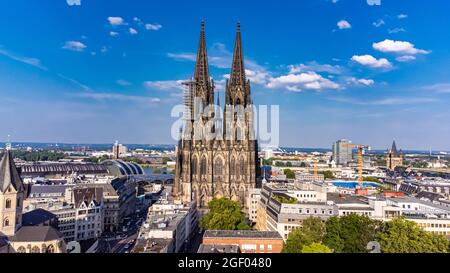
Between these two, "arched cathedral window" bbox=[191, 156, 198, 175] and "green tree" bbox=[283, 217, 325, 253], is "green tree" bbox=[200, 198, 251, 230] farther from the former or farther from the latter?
"arched cathedral window" bbox=[191, 156, 198, 175]

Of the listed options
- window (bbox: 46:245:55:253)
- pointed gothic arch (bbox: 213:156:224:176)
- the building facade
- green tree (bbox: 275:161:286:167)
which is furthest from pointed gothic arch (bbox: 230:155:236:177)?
green tree (bbox: 275:161:286:167)

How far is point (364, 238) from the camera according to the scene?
2955cm

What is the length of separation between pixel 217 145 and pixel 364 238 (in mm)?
39109

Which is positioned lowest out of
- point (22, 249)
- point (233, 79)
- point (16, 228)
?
point (22, 249)

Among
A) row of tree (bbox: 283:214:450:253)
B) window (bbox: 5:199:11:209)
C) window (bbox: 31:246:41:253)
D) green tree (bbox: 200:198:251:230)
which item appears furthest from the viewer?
green tree (bbox: 200:198:251:230)

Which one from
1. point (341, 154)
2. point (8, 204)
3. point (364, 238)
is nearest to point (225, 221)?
point (364, 238)

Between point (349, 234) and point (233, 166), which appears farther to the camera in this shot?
point (233, 166)

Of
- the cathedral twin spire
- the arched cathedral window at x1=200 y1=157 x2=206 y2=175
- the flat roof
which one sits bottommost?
the flat roof

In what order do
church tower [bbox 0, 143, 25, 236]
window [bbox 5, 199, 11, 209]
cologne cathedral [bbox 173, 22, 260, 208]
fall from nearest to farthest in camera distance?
church tower [bbox 0, 143, 25, 236] → window [bbox 5, 199, 11, 209] → cologne cathedral [bbox 173, 22, 260, 208]

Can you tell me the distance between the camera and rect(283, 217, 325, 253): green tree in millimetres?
28969

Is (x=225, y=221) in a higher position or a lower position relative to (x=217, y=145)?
lower

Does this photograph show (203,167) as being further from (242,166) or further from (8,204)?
(8,204)
